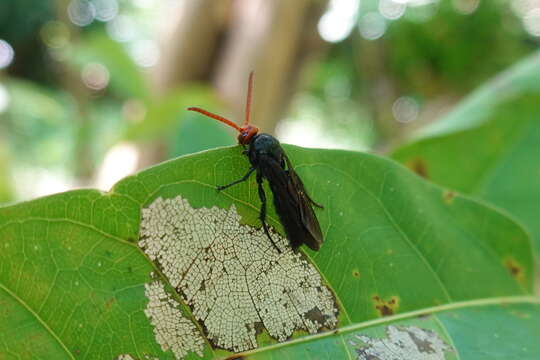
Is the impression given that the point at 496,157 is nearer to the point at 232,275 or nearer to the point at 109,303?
the point at 232,275

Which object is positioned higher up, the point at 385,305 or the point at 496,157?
the point at 496,157

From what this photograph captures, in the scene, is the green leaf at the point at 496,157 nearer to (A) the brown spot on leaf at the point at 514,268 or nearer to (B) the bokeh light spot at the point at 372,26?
(A) the brown spot on leaf at the point at 514,268

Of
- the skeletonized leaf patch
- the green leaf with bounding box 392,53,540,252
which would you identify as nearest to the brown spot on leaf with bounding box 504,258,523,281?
the green leaf with bounding box 392,53,540,252

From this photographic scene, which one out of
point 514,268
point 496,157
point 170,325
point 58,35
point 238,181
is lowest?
point 514,268

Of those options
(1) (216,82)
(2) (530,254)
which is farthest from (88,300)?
(1) (216,82)

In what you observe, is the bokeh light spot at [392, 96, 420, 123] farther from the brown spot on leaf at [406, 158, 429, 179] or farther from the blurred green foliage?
the brown spot on leaf at [406, 158, 429, 179]

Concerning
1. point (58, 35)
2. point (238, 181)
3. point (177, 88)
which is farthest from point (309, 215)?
point (58, 35)
